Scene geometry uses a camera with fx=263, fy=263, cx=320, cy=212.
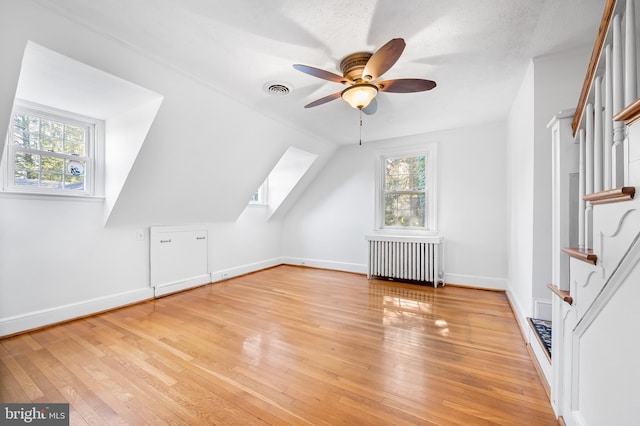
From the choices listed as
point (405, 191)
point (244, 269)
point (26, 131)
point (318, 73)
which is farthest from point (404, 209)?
point (26, 131)

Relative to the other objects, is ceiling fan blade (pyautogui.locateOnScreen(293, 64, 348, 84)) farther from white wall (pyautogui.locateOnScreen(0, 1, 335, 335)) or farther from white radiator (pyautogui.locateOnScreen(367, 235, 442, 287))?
white radiator (pyautogui.locateOnScreen(367, 235, 442, 287))

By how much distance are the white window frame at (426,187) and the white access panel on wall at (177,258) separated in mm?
3062

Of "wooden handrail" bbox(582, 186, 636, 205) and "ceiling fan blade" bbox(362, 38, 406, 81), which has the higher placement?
"ceiling fan blade" bbox(362, 38, 406, 81)

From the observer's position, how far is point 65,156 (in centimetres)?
292

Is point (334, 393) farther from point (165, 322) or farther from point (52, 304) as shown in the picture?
point (52, 304)

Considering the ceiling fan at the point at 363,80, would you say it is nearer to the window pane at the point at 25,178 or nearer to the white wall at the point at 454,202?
the white wall at the point at 454,202

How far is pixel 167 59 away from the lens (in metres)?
2.27

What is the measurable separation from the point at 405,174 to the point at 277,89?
9.24 feet

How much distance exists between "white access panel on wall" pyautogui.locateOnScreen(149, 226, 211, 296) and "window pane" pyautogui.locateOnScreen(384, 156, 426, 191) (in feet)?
11.0

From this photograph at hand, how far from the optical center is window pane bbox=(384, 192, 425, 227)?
180 inches

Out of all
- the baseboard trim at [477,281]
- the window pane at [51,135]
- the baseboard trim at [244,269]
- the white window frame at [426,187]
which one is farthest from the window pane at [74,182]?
the baseboard trim at [477,281]

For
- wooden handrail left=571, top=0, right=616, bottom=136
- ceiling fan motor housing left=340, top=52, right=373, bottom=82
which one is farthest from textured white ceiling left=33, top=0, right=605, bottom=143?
wooden handrail left=571, top=0, right=616, bottom=136

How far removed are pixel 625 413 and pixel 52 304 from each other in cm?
422

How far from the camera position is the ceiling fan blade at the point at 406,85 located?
6.74ft
